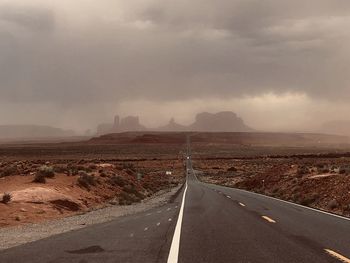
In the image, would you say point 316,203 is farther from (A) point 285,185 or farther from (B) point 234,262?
(B) point 234,262

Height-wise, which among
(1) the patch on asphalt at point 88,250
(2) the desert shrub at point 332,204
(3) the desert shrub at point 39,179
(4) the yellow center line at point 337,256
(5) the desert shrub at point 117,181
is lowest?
(5) the desert shrub at point 117,181

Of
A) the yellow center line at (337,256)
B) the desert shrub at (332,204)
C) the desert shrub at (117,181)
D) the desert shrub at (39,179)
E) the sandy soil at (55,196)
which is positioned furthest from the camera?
the desert shrub at (117,181)

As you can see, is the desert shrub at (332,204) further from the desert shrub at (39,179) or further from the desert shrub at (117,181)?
the desert shrub at (117,181)

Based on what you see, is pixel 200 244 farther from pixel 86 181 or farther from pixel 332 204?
pixel 86 181

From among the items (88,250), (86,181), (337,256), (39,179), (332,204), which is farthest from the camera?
(86,181)

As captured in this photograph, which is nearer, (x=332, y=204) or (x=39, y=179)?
(x=332, y=204)

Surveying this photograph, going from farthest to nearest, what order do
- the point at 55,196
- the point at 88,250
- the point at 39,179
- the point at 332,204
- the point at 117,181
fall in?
the point at 117,181
the point at 39,179
the point at 55,196
the point at 332,204
the point at 88,250

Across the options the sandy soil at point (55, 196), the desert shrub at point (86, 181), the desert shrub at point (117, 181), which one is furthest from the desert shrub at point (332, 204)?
the desert shrub at point (117, 181)

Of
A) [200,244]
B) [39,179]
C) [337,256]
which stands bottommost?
[39,179]

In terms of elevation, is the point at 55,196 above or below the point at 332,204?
above

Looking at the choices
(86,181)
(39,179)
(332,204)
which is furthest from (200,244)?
(86,181)

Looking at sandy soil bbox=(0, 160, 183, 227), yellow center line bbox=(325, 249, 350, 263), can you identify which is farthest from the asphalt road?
sandy soil bbox=(0, 160, 183, 227)

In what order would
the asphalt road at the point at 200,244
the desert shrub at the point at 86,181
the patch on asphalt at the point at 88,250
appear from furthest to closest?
the desert shrub at the point at 86,181, the patch on asphalt at the point at 88,250, the asphalt road at the point at 200,244

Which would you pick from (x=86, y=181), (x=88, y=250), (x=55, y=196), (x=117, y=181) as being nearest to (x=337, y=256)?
(x=88, y=250)
